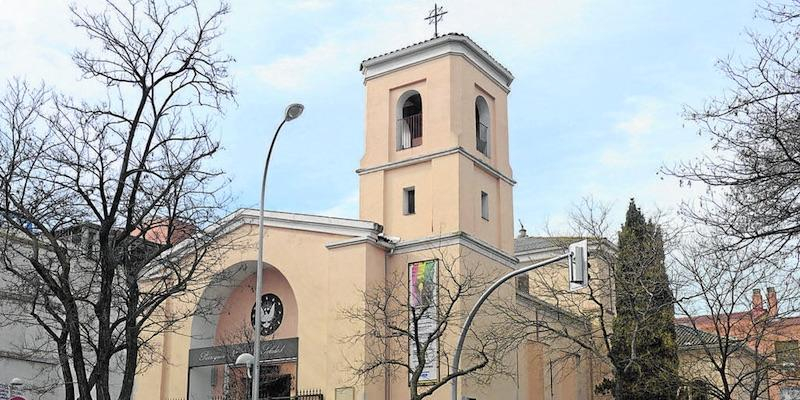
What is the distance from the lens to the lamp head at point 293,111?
20.0 m

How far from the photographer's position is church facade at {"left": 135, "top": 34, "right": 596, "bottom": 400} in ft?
97.2

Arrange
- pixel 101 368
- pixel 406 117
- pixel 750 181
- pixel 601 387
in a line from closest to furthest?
pixel 750 181
pixel 101 368
pixel 406 117
pixel 601 387

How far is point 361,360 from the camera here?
2845 cm

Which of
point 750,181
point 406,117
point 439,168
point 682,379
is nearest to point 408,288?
point 439,168

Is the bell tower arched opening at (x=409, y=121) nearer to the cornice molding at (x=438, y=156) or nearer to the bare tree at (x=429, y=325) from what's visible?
the cornice molding at (x=438, y=156)

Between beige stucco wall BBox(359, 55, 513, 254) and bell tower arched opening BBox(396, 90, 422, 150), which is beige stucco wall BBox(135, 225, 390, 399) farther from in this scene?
bell tower arched opening BBox(396, 90, 422, 150)

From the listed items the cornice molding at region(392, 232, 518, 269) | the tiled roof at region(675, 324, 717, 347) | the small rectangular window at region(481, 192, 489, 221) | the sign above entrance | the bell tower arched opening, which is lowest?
the sign above entrance

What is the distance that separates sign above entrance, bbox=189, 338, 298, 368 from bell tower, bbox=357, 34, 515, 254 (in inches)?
197

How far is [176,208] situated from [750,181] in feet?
33.8

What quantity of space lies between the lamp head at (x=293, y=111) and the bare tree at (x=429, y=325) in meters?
9.00

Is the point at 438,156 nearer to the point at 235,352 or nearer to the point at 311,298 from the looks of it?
the point at 311,298

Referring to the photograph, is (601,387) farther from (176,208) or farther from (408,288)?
(176,208)

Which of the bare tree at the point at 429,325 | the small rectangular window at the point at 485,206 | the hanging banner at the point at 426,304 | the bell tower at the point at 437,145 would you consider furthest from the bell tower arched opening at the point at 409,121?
the hanging banner at the point at 426,304

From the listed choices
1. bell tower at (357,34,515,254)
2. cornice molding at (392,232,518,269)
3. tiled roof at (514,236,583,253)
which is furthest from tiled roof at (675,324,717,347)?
bell tower at (357,34,515,254)
